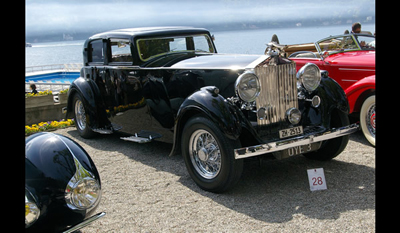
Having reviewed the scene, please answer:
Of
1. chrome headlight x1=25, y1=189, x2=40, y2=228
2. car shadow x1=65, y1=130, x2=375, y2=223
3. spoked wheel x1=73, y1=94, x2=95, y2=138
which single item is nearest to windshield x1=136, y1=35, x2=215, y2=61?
car shadow x1=65, y1=130, x2=375, y2=223

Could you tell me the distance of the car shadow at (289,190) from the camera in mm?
3480

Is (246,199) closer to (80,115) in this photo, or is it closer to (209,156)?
(209,156)

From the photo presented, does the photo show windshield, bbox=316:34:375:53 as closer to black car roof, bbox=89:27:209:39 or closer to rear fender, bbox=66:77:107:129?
black car roof, bbox=89:27:209:39

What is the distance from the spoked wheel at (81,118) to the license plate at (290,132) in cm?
365

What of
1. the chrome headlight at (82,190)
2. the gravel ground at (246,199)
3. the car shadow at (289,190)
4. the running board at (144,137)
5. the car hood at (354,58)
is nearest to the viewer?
the chrome headlight at (82,190)

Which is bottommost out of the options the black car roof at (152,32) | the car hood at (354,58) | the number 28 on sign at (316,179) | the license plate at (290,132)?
the number 28 on sign at (316,179)

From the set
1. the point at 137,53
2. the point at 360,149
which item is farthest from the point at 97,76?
the point at 360,149

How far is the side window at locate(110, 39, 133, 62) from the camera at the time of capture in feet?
18.5

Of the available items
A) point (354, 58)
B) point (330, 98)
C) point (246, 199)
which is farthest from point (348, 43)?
point (246, 199)

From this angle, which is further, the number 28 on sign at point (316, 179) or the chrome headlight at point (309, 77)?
the chrome headlight at point (309, 77)

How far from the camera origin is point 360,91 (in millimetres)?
5535

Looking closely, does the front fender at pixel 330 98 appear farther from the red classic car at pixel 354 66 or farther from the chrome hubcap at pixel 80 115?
the chrome hubcap at pixel 80 115

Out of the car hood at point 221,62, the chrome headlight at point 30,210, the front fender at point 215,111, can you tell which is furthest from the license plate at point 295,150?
the chrome headlight at point 30,210
